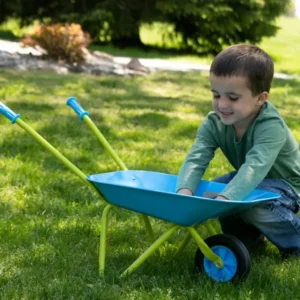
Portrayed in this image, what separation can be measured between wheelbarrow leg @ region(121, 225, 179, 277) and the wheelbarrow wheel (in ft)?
0.64

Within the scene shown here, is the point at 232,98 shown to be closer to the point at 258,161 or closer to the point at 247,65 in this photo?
the point at 247,65

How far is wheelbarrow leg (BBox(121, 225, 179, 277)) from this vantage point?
9.39 ft

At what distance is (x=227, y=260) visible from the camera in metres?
2.89

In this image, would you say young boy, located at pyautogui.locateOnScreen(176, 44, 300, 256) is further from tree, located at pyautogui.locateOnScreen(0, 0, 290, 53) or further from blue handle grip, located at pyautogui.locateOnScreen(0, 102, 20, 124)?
tree, located at pyautogui.locateOnScreen(0, 0, 290, 53)

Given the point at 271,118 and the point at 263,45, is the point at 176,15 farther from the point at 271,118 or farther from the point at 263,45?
the point at 271,118

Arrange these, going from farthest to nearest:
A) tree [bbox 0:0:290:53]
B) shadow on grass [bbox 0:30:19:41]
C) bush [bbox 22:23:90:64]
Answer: shadow on grass [bbox 0:30:19:41] → tree [bbox 0:0:290:53] → bush [bbox 22:23:90:64]

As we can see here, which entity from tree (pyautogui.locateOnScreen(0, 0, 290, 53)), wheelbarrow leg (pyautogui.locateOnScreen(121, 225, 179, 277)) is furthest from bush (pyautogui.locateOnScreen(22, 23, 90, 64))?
wheelbarrow leg (pyautogui.locateOnScreen(121, 225, 179, 277))

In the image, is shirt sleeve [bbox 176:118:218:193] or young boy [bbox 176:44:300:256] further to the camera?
shirt sleeve [bbox 176:118:218:193]

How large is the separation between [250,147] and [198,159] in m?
0.25

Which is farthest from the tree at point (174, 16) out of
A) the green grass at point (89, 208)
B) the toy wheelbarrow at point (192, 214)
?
the toy wheelbarrow at point (192, 214)

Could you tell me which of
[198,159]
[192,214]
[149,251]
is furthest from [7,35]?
[192,214]

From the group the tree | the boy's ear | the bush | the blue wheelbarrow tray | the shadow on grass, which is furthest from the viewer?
the shadow on grass

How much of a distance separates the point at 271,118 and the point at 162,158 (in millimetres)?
2238

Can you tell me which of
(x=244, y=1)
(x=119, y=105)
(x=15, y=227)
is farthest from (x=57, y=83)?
(x=244, y=1)
